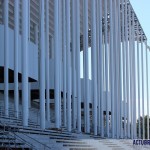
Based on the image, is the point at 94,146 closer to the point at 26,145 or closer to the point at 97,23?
the point at 26,145

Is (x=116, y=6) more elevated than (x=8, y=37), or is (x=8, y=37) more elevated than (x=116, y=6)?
(x=116, y=6)

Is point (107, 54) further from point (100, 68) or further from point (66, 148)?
point (66, 148)

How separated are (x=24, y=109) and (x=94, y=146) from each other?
4.60 m

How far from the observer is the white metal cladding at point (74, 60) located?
98.1 ft

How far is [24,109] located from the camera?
2412 cm

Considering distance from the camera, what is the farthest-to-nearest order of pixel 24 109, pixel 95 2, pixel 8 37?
1. pixel 95 2
2. pixel 8 37
3. pixel 24 109

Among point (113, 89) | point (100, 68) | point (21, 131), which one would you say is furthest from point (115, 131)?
point (21, 131)

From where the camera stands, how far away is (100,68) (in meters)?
42.0

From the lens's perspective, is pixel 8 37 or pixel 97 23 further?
pixel 97 23

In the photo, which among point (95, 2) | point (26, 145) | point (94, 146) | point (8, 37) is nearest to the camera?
point (26, 145)

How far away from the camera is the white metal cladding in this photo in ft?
98.1

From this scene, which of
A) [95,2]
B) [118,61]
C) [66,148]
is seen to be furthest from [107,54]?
[66,148]

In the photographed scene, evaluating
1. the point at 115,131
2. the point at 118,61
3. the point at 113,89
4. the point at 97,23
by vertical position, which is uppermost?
the point at 97,23

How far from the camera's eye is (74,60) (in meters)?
38.2
